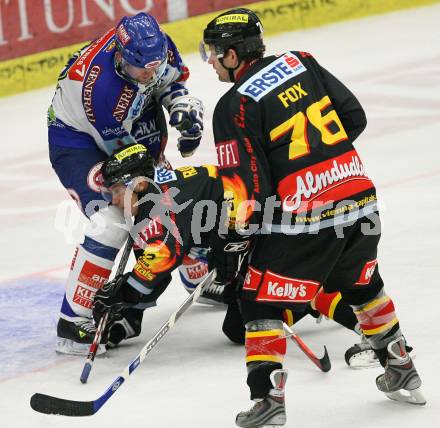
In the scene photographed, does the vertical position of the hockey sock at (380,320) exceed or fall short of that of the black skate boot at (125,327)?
it exceeds it

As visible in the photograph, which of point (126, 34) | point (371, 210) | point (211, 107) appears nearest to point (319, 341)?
point (371, 210)

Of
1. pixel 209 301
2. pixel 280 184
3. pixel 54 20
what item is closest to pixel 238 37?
pixel 280 184

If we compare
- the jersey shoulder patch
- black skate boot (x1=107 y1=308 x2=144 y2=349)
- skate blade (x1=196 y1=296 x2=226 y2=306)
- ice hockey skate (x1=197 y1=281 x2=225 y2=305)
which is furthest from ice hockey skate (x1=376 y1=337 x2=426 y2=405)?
skate blade (x1=196 y1=296 x2=226 y2=306)

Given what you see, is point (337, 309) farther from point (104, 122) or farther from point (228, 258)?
point (104, 122)

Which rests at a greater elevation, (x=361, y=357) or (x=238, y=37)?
(x=238, y=37)

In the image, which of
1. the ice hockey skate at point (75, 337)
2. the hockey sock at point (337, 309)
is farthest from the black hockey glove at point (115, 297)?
the hockey sock at point (337, 309)

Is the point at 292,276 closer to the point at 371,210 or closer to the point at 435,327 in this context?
the point at 371,210

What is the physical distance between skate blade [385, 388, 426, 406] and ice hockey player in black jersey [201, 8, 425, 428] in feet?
1.56

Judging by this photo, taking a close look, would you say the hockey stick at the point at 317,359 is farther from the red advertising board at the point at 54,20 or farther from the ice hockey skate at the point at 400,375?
the red advertising board at the point at 54,20

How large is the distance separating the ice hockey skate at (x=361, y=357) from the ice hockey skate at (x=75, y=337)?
113 centimetres

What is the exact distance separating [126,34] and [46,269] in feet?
6.24

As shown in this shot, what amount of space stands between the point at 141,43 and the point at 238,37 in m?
1.28

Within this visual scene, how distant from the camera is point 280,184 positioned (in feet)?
14.0

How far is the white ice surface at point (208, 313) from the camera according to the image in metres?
4.69
